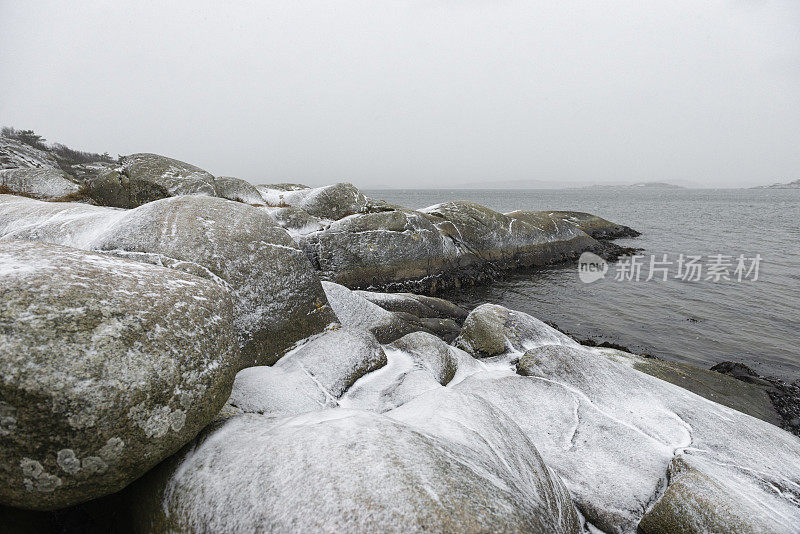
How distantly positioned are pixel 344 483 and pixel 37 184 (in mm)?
21707

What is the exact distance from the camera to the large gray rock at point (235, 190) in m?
19.3

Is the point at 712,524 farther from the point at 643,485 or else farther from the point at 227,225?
the point at 227,225

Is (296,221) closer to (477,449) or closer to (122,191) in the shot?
(122,191)

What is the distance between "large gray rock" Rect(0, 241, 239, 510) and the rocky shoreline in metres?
0.02

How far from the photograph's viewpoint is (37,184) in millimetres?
16469

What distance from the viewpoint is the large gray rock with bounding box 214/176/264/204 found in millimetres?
19266

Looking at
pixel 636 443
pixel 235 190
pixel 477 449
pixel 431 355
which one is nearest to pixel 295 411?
pixel 477 449

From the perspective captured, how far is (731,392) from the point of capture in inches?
382

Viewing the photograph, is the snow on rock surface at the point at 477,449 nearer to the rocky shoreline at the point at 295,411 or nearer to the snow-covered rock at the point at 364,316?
the rocky shoreline at the point at 295,411

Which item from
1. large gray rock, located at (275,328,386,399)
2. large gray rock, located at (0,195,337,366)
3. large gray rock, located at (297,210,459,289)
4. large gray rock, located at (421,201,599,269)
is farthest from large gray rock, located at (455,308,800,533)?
large gray rock, located at (421,201,599,269)

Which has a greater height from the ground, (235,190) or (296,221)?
(235,190)

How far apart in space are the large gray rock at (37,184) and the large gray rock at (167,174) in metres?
2.78

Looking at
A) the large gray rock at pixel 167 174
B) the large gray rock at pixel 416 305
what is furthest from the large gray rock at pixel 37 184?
the large gray rock at pixel 416 305

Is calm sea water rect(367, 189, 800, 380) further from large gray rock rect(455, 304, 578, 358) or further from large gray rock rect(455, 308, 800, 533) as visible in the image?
large gray rock rect(455, 308, 800, 533)
